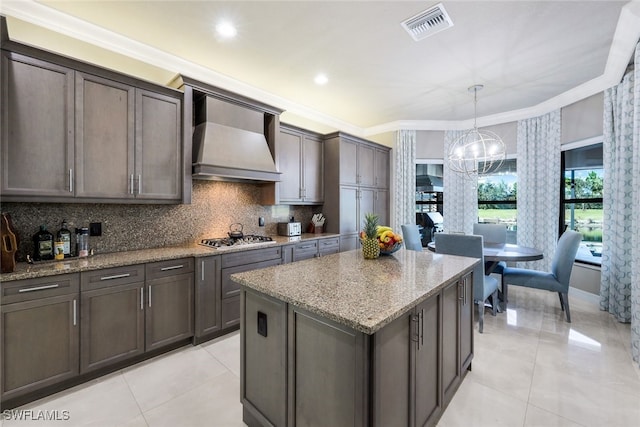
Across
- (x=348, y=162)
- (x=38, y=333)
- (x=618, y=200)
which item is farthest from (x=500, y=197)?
(x=38, y=333)

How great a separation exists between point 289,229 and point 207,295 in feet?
5.12

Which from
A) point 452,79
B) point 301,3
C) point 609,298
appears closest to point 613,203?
point 609,298

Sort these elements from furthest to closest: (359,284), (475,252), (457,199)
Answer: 1. (457,199)
2. (475,252)
3. (359,284)

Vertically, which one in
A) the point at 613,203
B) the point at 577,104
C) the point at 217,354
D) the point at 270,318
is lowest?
the point at 217,354

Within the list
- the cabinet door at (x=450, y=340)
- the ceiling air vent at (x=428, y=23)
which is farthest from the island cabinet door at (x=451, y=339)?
the ceiling air vent at (x=428, y=23)

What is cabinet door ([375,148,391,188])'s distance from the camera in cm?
523

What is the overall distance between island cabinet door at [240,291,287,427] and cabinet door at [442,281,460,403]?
1.01m

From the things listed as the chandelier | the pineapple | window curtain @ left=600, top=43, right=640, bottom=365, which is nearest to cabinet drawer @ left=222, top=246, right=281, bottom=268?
the pineapple

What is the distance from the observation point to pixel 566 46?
283 centimetres

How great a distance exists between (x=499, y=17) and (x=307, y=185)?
2902 millimetres

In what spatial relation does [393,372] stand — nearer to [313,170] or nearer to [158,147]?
[158,147]

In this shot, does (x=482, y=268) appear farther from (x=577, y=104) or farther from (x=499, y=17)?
(x=577, y=104)

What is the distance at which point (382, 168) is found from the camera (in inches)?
211

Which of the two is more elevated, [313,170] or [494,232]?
[313,170]
